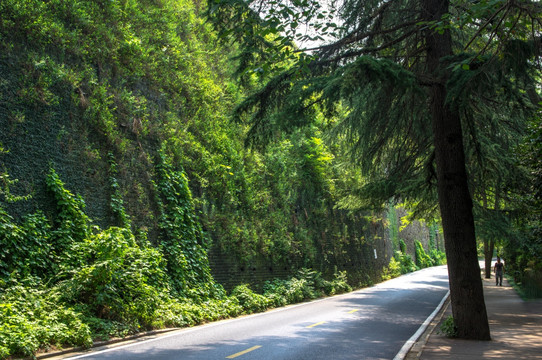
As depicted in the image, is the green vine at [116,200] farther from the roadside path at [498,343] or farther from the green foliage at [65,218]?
the roadside path at [498,343]

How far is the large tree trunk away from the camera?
387 inches

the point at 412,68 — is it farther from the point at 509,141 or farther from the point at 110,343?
the point at 110,343

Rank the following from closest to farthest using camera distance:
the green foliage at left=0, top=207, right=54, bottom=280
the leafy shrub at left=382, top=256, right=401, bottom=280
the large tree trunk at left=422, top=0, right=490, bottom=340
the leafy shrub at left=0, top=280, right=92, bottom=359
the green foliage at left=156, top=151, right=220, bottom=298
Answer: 1. the leafy shrub at left=0, top=280, right=92, bottom=359
2. the green foliage at left=0, top=207, right=54, bottom=280
3. the large tree trunk at left=422, top=0, right=490, bottom=340
4. the green foliage at left=156, top=151, right=220, bottom=298
5. the leafy shrub at left=382, top=256, right=401, bottom=280

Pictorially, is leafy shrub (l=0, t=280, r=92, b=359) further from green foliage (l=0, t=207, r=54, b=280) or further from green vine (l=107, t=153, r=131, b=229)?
green vine (l=107, t=153, r=131, b=229)

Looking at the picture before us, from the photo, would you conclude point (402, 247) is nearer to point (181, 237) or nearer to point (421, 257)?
point (421, 257)

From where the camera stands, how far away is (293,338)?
10.1 metres

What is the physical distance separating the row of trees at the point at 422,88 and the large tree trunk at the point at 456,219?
0.02 meters

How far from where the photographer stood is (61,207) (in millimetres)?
10969

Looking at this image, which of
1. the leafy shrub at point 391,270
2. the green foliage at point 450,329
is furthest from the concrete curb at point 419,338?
the leafy shrub at point 391,270

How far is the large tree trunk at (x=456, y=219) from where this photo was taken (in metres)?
9.82

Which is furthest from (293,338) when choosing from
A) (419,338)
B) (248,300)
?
(248,300)

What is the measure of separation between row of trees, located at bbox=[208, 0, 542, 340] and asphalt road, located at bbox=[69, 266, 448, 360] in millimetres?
2283

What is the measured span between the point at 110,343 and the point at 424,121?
903 cm

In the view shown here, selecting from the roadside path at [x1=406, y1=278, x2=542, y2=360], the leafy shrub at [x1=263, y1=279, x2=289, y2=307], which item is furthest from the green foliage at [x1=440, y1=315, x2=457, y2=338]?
the leafy shrub at [x1=263, y1=279, x2=289, y2=307]
